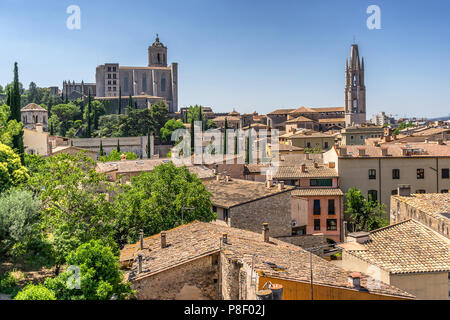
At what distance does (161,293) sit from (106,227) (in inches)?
224

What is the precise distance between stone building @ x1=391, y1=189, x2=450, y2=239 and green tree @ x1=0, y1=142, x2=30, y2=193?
52.6 feet

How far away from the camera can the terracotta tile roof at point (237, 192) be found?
71.6ft

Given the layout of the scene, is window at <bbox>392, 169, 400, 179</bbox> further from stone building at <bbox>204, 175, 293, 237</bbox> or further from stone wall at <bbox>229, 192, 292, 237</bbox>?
stone wall at <bbox>229, 192, 292, 237</bbox>

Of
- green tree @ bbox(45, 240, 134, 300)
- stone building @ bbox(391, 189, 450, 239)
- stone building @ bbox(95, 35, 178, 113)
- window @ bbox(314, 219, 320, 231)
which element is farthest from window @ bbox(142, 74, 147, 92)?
green tree @ bbox(45, 240, 134, 300)

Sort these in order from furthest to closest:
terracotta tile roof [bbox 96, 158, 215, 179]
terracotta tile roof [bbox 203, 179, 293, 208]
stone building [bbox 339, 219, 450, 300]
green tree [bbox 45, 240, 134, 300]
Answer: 1. terracotta tile roof [bbox 96, 158, 215, 179]
2. terracotta tile roof [bbox 203, 179, 293, 208]
3. stone building [bbox 339, 219, 450, 300]
4. green tree [bbox 45, 240, 134, 300]

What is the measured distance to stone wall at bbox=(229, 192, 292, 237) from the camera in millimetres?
21109

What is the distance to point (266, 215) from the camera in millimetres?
21422

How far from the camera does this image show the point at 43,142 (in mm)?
42688

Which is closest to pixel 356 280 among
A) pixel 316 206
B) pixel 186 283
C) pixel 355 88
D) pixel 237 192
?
pixel 186 283

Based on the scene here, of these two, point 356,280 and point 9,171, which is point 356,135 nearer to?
point 9,171

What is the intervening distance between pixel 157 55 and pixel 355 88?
4981 centimetres

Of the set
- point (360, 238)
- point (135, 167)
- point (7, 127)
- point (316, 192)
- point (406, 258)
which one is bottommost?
point (406, 258)
